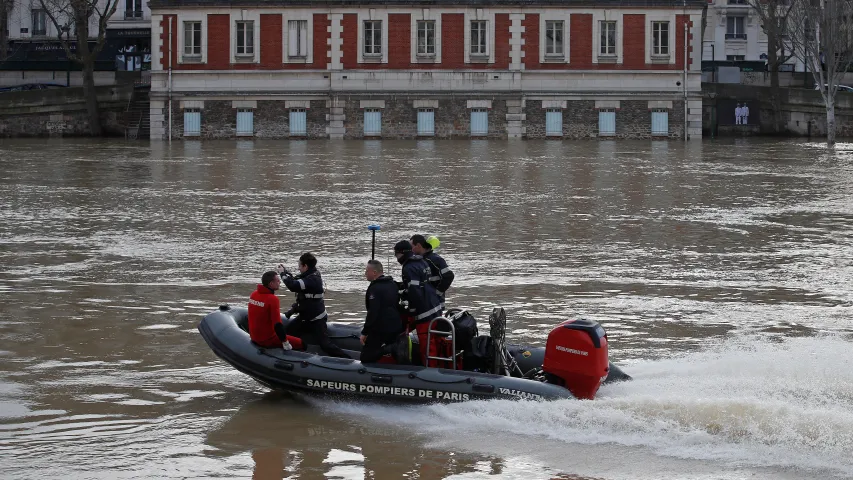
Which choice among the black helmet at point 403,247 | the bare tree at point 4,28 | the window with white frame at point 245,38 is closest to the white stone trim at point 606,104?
the window with white frame at point 245,38

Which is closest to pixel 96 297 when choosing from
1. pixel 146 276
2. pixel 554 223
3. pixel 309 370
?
pixel 146 276

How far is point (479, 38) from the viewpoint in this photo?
193 feet

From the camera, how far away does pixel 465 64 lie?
193 ft

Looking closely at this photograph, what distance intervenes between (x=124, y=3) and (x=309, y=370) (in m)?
65.4

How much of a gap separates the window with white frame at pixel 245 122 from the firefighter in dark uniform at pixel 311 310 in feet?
156

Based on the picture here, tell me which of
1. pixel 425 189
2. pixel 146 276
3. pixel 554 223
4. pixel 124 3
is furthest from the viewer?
pixel 124 3

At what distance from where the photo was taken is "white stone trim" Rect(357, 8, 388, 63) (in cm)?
5872

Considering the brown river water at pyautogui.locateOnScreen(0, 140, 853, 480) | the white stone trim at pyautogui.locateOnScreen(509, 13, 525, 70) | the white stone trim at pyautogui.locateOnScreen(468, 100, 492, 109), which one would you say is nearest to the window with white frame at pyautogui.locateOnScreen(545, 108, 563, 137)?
the white stone trim at pyautogui.locateOnScreen(509, 13, 525, 70)

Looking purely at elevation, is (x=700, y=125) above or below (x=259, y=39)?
below

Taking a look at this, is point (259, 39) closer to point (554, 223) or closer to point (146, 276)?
point (554, 223)

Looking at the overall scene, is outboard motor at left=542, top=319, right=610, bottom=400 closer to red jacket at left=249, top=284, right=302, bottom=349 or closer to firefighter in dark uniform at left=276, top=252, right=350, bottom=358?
firefighter in dark uniform at left=276, top=252, right=350, bottom=358

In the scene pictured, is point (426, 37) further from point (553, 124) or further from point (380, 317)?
point (380, 317)

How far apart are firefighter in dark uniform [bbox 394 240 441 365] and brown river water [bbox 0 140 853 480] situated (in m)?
0.90

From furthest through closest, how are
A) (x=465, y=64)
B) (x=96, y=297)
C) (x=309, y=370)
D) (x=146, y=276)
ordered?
(x=465, y=64) < (x=146, y=276) < (x=96, y=297) < (x=309, y=370)
